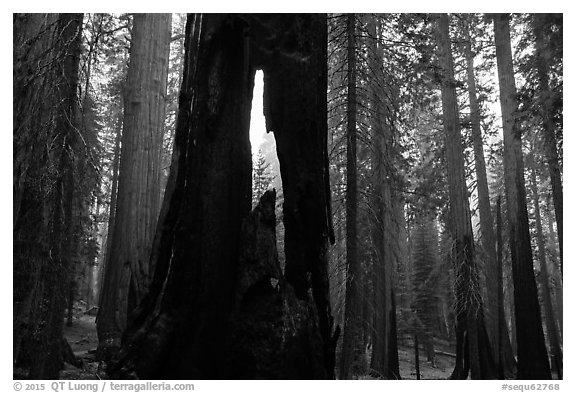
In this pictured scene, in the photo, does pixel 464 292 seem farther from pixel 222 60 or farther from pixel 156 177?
pixel 222 60

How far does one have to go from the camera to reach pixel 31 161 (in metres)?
4.58

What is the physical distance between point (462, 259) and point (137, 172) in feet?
28.1

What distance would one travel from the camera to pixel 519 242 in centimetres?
1124

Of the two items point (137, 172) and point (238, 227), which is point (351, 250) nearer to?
point (137, 172)

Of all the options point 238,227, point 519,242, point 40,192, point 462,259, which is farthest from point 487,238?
point 40,192

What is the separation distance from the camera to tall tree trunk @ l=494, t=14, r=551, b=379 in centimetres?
1035

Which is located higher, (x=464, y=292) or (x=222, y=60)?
(x=222, y=60)

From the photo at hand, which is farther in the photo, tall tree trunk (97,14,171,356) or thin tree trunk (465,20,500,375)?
thin tree trunk (465,20,500,375)

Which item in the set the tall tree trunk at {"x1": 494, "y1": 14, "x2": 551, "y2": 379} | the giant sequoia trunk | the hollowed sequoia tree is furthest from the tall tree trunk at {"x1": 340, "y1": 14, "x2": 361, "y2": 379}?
the giant sequoia trunk

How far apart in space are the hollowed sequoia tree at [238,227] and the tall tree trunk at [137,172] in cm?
422

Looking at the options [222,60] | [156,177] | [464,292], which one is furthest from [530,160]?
[222,60]

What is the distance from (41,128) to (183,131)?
1828mm

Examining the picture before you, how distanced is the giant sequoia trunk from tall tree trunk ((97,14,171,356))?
9.18 feet

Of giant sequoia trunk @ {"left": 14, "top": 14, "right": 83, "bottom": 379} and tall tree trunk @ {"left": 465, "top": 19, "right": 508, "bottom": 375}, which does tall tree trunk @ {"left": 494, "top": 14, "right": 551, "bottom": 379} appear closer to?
tall tree trunk @ {"left": 465, "top": 19, "right": 508, "bottom": 375}
